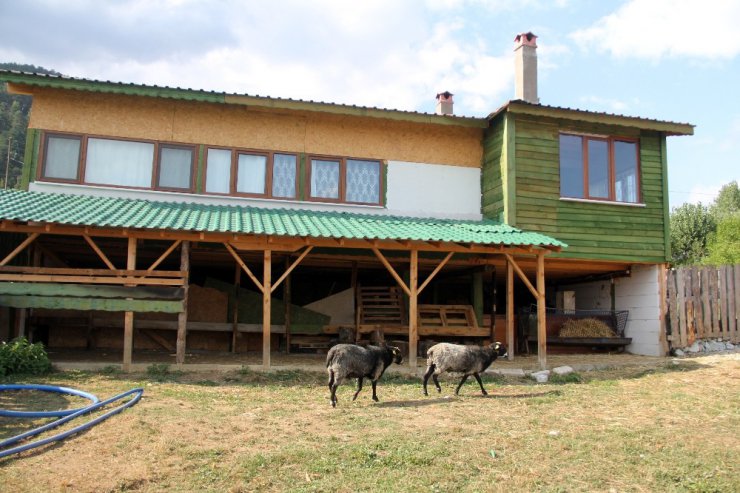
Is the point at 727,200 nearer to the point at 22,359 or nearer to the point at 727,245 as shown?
the point at 727,245

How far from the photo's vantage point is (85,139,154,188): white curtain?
1446 cm

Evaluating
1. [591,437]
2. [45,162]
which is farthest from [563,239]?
[45,162]

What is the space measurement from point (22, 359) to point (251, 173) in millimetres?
6690

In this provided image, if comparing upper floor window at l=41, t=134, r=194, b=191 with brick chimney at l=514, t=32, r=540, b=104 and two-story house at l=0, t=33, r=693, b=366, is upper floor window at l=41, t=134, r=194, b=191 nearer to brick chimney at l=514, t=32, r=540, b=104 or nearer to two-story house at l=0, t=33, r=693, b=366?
two-story house at l=0, t=33, r=693, b=366

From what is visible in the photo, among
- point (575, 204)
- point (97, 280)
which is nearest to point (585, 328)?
point (575, 204)

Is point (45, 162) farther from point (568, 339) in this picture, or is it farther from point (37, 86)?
point (568, 339)

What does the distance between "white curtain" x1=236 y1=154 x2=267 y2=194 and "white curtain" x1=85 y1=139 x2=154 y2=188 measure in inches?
82.2

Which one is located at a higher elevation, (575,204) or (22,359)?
(575,204)

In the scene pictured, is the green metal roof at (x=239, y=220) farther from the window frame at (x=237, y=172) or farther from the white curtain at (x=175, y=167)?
the white curtain at (x=175, y=167)

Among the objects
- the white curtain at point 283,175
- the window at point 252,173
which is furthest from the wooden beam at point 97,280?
the white curtain at point 283,175

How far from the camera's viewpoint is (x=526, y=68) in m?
16.8

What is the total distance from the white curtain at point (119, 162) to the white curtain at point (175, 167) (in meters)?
0.27

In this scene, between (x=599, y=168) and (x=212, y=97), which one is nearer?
(x=212, y=97)

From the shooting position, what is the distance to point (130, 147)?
1469 centimetres
